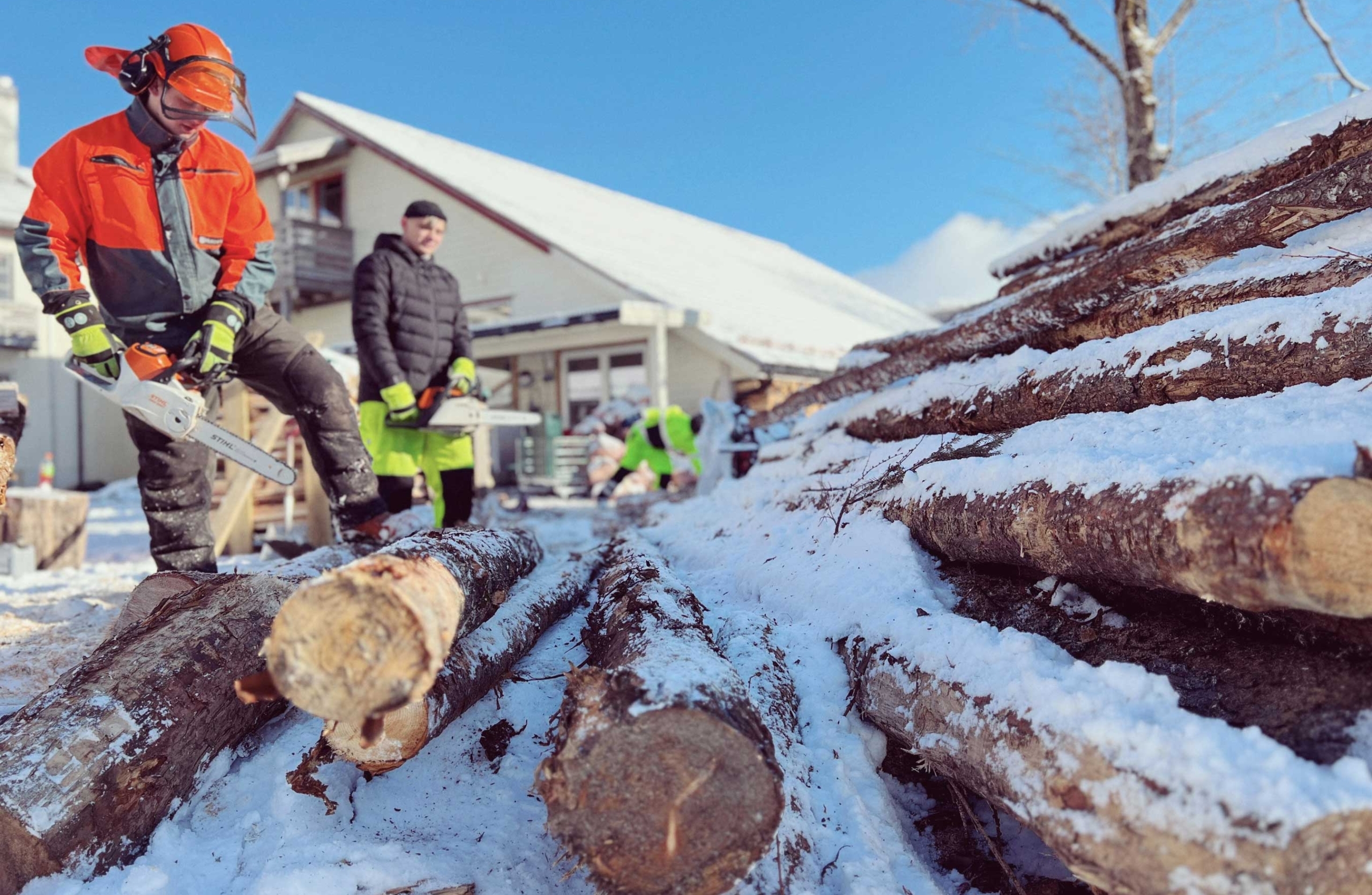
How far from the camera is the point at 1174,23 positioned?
32.7 feet

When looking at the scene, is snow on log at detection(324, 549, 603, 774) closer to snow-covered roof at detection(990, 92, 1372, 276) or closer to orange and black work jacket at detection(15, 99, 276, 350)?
orange and black work jacket at detection(15, 99, 276, 350)

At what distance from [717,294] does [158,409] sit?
40.5ft

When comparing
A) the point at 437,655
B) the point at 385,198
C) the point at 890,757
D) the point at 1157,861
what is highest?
the point at 385,198

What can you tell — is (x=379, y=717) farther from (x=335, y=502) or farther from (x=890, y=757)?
(x=335, y=502)

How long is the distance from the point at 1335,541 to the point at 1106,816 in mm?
607

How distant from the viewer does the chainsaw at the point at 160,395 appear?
9.70 feet

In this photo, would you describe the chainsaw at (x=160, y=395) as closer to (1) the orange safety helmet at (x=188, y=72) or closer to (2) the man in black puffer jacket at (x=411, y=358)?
(1) the orange safety helmet at (x=188, y=72)

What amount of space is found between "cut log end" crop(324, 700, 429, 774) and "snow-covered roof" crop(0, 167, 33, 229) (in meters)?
17.2

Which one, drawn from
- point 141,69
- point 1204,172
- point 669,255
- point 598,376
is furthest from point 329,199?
point 1204,172

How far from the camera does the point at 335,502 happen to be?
12.4 feet

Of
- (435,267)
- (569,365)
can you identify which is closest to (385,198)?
(569,365)

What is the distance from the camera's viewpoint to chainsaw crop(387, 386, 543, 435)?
4523 millimetres

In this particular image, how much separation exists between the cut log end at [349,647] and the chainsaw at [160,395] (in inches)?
77.4

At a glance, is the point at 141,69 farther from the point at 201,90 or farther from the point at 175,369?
the point at 175,369
